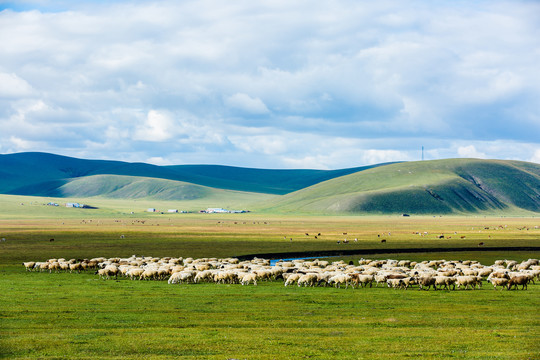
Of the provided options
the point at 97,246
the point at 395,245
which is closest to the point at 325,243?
the point at 395,245

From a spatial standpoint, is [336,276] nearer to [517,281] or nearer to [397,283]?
[397,283]

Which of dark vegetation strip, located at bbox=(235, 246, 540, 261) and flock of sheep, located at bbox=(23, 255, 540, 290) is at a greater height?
flock of sheep, located at bbox=(23, 255, 540, 290)

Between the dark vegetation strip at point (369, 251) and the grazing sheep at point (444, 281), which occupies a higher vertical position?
the grazing sheep at point (444, 281)

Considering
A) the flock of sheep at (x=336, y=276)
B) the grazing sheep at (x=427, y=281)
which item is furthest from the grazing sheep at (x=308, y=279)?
the grazing sheep at (x=427, y=281)

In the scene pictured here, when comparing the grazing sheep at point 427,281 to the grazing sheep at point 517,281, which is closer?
the grazing sheep at point 517,281

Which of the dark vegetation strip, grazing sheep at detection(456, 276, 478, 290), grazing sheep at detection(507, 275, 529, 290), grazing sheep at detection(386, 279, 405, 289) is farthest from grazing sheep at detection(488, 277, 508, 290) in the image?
the dark vegetation strip

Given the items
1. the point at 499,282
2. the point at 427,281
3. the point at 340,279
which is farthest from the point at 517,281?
the point at 340,279

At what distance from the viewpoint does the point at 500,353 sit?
Answer: 54.2ft

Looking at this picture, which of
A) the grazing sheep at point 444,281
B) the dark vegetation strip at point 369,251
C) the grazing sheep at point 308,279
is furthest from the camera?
the dark vegetation strip at point 369,251

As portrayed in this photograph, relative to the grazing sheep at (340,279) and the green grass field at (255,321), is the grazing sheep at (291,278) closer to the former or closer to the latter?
the green grass field at (255,321)

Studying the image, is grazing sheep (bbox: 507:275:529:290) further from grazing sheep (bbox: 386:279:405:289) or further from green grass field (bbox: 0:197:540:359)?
grazing sheep (bbox: 386:279:405:289)

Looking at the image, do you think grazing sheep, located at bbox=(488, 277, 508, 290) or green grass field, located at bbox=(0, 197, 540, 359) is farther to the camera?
grazing sheep, located at bbox=(488, 277, 508, 290)

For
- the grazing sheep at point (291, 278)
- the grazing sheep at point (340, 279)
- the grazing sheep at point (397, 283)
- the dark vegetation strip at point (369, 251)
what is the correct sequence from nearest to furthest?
the grazing sheep at point (397, 283) → the grazing sheep at point (340, 279) → the grazing sheep at point (291, 278) → the dark vegetation strip at point (369, 251)

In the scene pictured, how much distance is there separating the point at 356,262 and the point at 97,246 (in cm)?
3167
